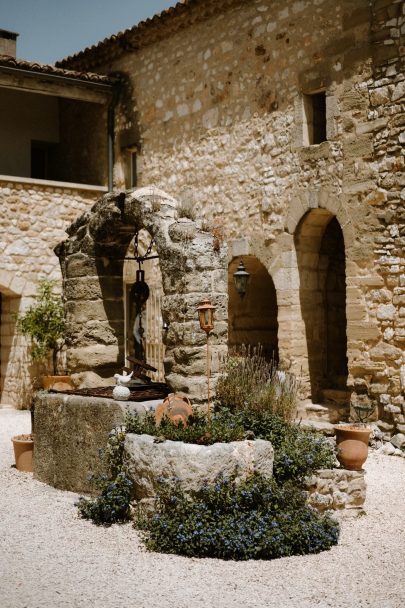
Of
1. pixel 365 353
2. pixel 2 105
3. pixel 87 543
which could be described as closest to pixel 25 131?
pixel 2 105

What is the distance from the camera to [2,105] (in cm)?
1418

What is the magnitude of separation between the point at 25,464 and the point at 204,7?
24.9ft

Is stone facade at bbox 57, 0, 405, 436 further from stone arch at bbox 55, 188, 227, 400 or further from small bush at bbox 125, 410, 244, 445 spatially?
small bush at bbox 125, 410, 244, 445

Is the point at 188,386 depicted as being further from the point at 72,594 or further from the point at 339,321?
the point at 339,321

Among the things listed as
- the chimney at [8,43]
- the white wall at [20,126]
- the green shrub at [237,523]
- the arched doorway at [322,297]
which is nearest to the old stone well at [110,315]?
the green shrub at [237,523]

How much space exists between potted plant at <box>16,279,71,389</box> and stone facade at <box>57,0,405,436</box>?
2677 millimetres

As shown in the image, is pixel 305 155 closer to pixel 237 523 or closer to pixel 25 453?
pixel 25 453

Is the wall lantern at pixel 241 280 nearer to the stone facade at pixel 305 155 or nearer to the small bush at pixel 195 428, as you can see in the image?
the stone facade at pixel 305 155

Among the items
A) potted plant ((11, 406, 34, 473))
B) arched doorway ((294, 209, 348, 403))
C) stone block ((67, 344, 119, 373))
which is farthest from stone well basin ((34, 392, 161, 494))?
arched doorway ((294, 209, 348, 403))

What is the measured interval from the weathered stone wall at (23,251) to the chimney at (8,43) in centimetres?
417

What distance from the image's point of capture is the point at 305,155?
31.9 ft

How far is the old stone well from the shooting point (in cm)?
624

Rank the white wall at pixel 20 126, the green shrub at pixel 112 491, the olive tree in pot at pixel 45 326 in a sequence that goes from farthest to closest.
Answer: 1. the white wall at pixel 20 126
2. the olive tree in pot at pixel 45 326
3. the green shrub at pixel 112 491

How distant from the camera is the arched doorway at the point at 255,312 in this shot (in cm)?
1141
